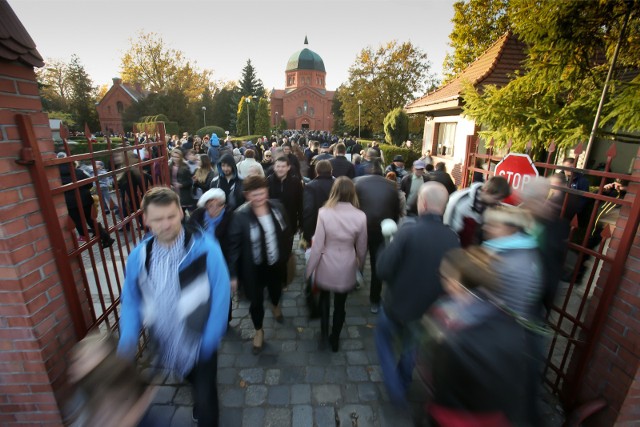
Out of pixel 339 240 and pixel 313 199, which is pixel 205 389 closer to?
pixel 339 240

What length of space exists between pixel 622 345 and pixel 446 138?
12940 millimetres

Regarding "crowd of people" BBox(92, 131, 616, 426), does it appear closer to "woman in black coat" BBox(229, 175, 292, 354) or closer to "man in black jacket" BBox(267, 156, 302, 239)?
"woman in black coat" BBox(229, 175, 292, 354)

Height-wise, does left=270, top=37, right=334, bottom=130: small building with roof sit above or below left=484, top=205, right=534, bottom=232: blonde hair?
above

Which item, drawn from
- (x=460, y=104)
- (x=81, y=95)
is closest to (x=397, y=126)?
(x=460, y=104)

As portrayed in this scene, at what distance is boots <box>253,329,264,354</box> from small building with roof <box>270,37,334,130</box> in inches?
2302

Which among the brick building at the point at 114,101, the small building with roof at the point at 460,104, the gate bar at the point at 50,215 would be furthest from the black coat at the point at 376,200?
the brick building at the point at 114,101

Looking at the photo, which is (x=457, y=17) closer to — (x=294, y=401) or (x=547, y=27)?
(x=547, y=27)

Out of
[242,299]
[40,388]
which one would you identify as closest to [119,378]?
[40,388]

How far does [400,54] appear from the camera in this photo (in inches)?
1081

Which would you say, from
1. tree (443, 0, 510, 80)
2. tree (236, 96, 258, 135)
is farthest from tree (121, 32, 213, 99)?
tree (443, 0, 510, 80)

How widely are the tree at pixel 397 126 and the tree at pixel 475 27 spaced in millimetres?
4641

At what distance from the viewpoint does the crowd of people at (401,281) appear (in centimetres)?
154

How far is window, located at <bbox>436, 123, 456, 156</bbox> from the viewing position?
13151mm

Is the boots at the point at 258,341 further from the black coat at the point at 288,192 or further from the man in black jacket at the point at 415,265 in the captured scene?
the black coat at the point at 288,192
